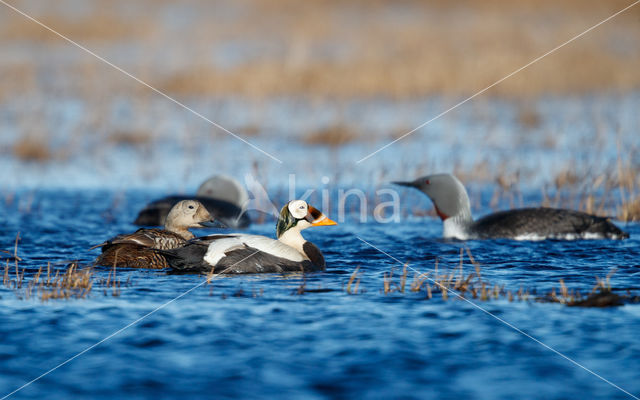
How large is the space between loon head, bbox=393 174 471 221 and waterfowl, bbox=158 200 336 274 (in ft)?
8.53

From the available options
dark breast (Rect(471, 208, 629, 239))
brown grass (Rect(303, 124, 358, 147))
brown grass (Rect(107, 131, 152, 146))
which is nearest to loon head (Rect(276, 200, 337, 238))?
dark breast (Rect(471, 208, 629, 239))

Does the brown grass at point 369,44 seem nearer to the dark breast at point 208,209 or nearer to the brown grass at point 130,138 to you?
the brown grass at point 130,138

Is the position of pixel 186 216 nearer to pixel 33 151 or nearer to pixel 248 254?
pixel 248 254

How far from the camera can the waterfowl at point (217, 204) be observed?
11.1 meters

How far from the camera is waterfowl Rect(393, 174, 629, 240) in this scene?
33.5ft

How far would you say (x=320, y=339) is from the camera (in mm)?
6156

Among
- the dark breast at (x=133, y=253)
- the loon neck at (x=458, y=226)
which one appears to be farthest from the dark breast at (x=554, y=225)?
the dark breast at (x=133, y=253)

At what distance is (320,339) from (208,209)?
5.43m

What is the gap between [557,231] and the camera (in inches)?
402

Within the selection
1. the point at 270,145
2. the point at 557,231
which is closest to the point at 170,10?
the point at 270,145

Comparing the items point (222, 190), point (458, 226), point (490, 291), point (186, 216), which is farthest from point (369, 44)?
point (490, 291)

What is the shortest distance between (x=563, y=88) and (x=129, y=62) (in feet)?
36.4

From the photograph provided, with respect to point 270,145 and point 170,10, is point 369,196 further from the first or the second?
point 170,10

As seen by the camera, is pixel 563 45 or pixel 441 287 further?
pixel 563 45
